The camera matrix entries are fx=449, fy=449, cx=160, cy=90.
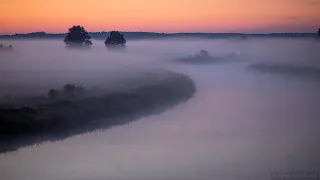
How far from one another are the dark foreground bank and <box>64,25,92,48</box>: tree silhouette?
1.46ft

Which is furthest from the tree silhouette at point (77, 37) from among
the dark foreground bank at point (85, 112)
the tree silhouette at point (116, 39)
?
the dark foreground bank at point (85, 112)

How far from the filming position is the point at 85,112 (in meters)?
3.72

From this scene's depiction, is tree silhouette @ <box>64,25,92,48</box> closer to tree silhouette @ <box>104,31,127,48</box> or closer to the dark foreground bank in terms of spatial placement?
tree silhouette @ <box>104,31,127,48</box>

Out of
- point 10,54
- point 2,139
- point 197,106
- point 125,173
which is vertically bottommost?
point 125,173

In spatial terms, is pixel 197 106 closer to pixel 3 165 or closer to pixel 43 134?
pixel 43 134

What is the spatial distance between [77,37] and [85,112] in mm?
620

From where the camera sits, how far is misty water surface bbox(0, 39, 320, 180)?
3.40 m

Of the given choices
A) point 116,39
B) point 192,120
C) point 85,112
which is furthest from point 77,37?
point 192,120

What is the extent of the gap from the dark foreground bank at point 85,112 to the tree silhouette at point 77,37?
0.45m

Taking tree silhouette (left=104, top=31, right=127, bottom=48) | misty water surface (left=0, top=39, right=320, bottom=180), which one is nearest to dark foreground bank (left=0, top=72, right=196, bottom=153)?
misty water surface (left=0, top=39, right=320, bottom=180)

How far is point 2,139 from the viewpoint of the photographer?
344 cm

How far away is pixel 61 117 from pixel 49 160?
0.41m

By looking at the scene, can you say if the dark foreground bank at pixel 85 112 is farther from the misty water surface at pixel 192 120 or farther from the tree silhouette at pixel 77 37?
the tree silhouette at pixel 77 37

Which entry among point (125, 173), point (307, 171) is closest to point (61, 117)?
point (125, 173)
